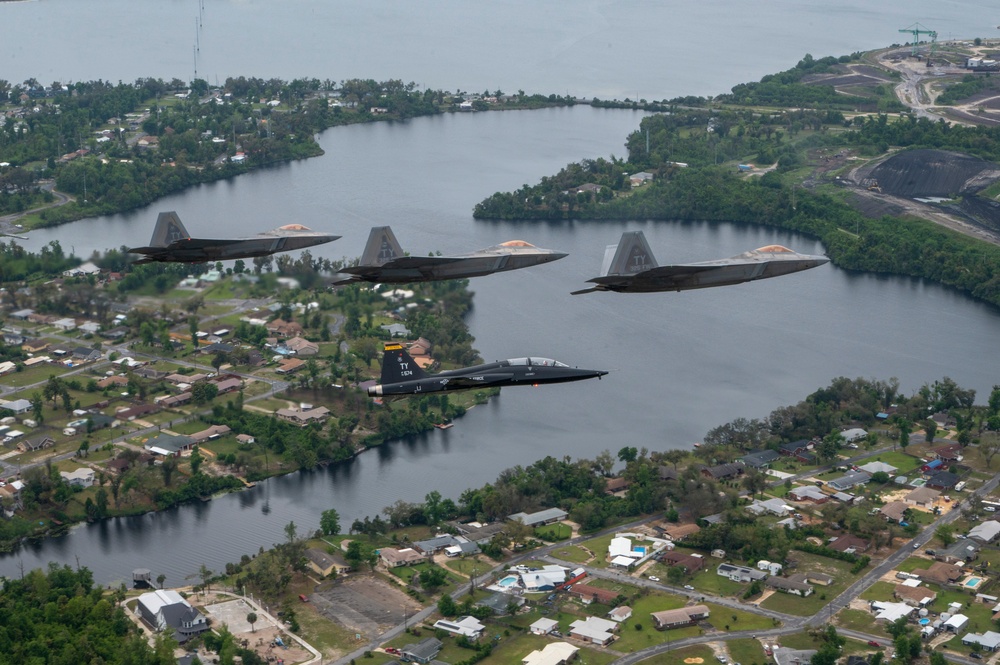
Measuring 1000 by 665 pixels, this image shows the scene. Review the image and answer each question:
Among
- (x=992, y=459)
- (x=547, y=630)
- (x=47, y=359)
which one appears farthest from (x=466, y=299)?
(x=547, y=630)

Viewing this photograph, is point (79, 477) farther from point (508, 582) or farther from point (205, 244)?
point (205, 244)

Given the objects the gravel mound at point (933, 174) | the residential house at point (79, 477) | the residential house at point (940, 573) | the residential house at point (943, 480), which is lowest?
the residential house at point (940, 573)

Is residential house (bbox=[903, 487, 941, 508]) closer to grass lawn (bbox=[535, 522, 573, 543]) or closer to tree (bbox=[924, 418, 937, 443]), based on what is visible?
tree (bbox=[924, 418, 937, 443])

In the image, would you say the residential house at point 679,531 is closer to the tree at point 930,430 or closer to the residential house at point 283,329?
the tree at point 930,430

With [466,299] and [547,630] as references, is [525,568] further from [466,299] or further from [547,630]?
[466,299]

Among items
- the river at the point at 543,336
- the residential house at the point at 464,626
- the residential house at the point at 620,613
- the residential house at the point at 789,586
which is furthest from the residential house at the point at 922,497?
the residential house at the point at 464,626

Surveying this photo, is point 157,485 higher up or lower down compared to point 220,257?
lower down
